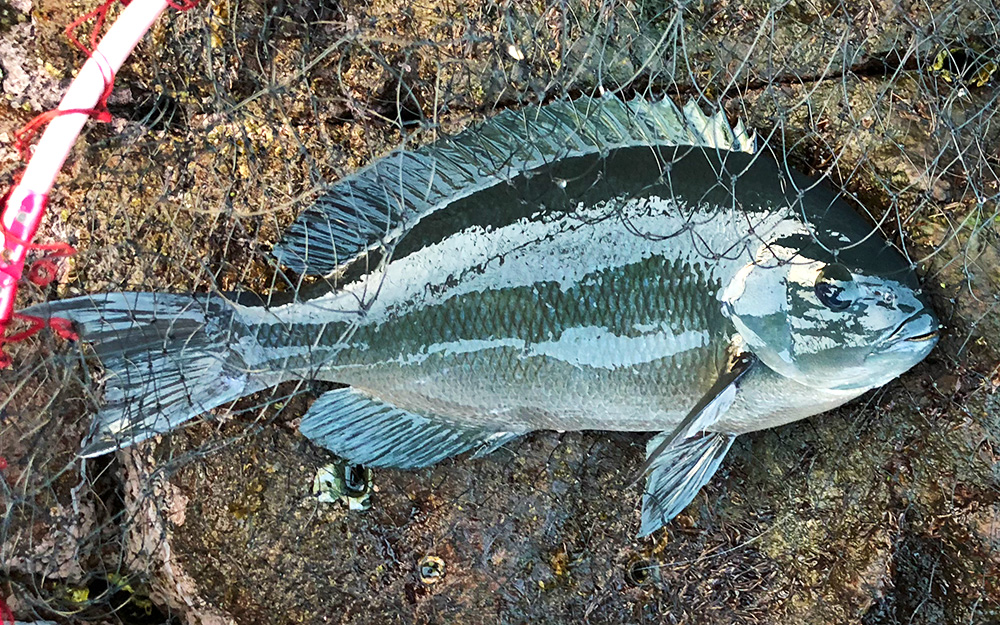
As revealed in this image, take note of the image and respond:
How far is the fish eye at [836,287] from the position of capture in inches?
62.4

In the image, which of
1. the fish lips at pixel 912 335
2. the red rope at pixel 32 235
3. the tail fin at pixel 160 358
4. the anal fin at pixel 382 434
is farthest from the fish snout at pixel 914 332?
the red rope at pixel 32 235

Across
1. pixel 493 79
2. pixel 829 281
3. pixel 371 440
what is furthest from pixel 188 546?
pixel 829 281

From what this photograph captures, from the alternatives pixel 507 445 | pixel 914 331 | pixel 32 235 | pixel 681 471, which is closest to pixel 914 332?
pixel 914 331

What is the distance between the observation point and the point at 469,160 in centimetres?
173

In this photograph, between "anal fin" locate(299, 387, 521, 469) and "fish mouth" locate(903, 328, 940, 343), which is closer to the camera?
"fish mouth" locate(903, 328, 940, 343)

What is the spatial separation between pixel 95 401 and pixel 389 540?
0.89 m

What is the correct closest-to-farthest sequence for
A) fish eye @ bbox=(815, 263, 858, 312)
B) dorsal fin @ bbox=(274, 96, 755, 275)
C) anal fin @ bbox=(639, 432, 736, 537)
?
fish eye @ bbox=(815, 263, 858, 312) < dorsal fin @ bbox=(274, 96, 755, 275) < anal fin @ bbox=(639, 432, 736, 537)

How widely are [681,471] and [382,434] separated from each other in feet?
2.76

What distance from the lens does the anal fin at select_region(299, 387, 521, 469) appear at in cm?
185

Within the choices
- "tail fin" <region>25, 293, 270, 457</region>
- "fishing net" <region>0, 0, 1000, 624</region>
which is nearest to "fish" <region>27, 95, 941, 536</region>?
"tail fin" <region>25, 293, 270, 457</region>

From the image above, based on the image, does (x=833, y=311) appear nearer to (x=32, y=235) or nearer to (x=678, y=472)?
(x=678, y=472)

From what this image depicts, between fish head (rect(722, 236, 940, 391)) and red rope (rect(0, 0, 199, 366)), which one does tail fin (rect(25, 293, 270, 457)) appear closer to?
red rope (rect(0, 0, 199, 366))

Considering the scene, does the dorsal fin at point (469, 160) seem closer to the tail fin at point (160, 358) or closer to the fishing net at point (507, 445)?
the fishing net at point (507, 445)

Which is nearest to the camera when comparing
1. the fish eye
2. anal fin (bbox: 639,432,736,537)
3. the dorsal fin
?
the fish eye
